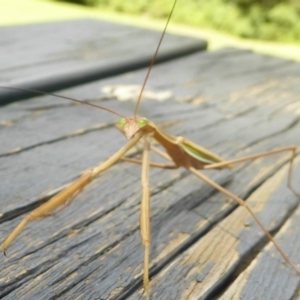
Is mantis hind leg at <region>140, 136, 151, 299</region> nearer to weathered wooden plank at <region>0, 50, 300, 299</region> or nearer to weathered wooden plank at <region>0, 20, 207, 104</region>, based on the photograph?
weathered wooden plank at <region>0, 50, 300, 299</region>

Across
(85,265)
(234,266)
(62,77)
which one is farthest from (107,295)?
(62,77)

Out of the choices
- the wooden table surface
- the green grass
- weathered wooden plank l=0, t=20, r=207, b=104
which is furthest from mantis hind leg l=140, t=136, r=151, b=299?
the green grass

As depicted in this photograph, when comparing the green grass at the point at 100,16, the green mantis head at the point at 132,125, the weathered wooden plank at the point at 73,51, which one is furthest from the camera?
the green grass at the point at 100,16

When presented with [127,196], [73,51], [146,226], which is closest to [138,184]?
[127,196]

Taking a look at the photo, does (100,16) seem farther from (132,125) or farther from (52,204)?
(52,204)

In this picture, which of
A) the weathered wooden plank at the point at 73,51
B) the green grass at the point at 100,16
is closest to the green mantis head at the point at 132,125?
the weathered wooden plank at the point at 73,51

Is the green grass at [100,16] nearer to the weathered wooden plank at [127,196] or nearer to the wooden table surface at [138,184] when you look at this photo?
the wooden table surface at [138,184]

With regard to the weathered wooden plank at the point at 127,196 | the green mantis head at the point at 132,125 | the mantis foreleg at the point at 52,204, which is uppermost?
the green mantis head at the point at 132,125
